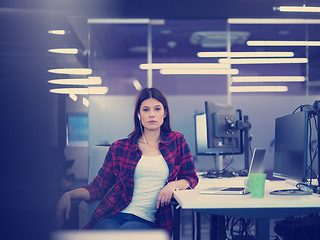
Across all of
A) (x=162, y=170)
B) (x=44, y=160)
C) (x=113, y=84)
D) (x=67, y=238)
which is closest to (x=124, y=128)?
(x=113, y=84)

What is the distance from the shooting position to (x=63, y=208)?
1.83 metres

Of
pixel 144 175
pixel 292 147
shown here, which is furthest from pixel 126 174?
pixel 292 147

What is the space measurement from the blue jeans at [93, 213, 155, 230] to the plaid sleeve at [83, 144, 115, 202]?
15 cm

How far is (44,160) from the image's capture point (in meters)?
1.59

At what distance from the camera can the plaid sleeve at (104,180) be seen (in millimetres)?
2141

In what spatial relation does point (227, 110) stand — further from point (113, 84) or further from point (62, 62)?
point (113, 84)

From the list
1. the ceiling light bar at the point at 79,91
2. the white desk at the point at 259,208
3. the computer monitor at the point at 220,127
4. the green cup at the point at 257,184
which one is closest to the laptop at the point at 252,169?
the green cup at the point at 257,184

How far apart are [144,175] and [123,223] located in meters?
0.30

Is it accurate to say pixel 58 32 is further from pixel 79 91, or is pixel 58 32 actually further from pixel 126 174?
pixel 126 174

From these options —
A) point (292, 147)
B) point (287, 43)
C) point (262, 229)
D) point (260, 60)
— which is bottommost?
point (262, 229)

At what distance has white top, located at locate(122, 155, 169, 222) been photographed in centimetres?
216

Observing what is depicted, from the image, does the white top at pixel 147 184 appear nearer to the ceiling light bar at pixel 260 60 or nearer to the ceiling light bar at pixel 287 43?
the ceiling light bar at pixel 260 60

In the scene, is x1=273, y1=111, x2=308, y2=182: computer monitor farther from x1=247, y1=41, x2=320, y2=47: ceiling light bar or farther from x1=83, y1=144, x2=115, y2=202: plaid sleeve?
x1=247, y1=41, x2=320, y2=47: ceiling light bar

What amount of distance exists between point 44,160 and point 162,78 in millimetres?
4629
